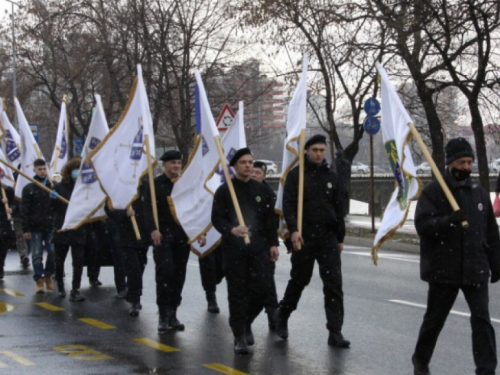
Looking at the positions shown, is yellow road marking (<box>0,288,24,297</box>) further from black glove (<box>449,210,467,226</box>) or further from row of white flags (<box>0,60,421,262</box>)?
black glove (<box>449,210,467,226</box>)

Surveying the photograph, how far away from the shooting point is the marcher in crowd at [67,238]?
12.2 metres

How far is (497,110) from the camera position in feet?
83.3

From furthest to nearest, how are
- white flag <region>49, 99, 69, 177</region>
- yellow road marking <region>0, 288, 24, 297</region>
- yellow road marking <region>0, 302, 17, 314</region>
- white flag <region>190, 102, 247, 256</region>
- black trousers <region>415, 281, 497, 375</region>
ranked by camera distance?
white flag <region>49, 99, 69, 177</region> < yellow road marking <region>0, 288, 24, 297</region> < yellow road marking <region>0, 302, 17, 314</region> < white flag <region>190, 102, 247, 256</region> < black trousers <region>415, 281, 497, 375</region>

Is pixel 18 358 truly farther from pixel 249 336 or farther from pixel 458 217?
pixel 458 217

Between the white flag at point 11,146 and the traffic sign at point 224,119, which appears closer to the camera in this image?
the white flag at point 11,146

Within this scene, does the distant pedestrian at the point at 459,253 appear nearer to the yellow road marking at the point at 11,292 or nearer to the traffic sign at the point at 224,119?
the yellow road marking at the point at 11,292

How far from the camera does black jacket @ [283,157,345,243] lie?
8.85 meters

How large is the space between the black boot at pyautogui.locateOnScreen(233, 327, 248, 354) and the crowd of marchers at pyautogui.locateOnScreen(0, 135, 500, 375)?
15 millimetres

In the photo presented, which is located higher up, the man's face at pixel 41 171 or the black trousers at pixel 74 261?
the man's face at pixel 41 171

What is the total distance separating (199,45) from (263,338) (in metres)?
23.5

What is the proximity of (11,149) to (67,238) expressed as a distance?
16.7 feet

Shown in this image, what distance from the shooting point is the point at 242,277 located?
8.59 m

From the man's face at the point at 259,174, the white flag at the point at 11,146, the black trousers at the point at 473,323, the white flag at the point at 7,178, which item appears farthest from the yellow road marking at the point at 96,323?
the white flag at the point at 11,146

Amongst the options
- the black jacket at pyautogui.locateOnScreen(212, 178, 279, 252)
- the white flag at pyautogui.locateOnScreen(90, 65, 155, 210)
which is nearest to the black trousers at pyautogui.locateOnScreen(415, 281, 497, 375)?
the black jacket at pyautogui.locateOnScreen(212, 178, 279, 252)
